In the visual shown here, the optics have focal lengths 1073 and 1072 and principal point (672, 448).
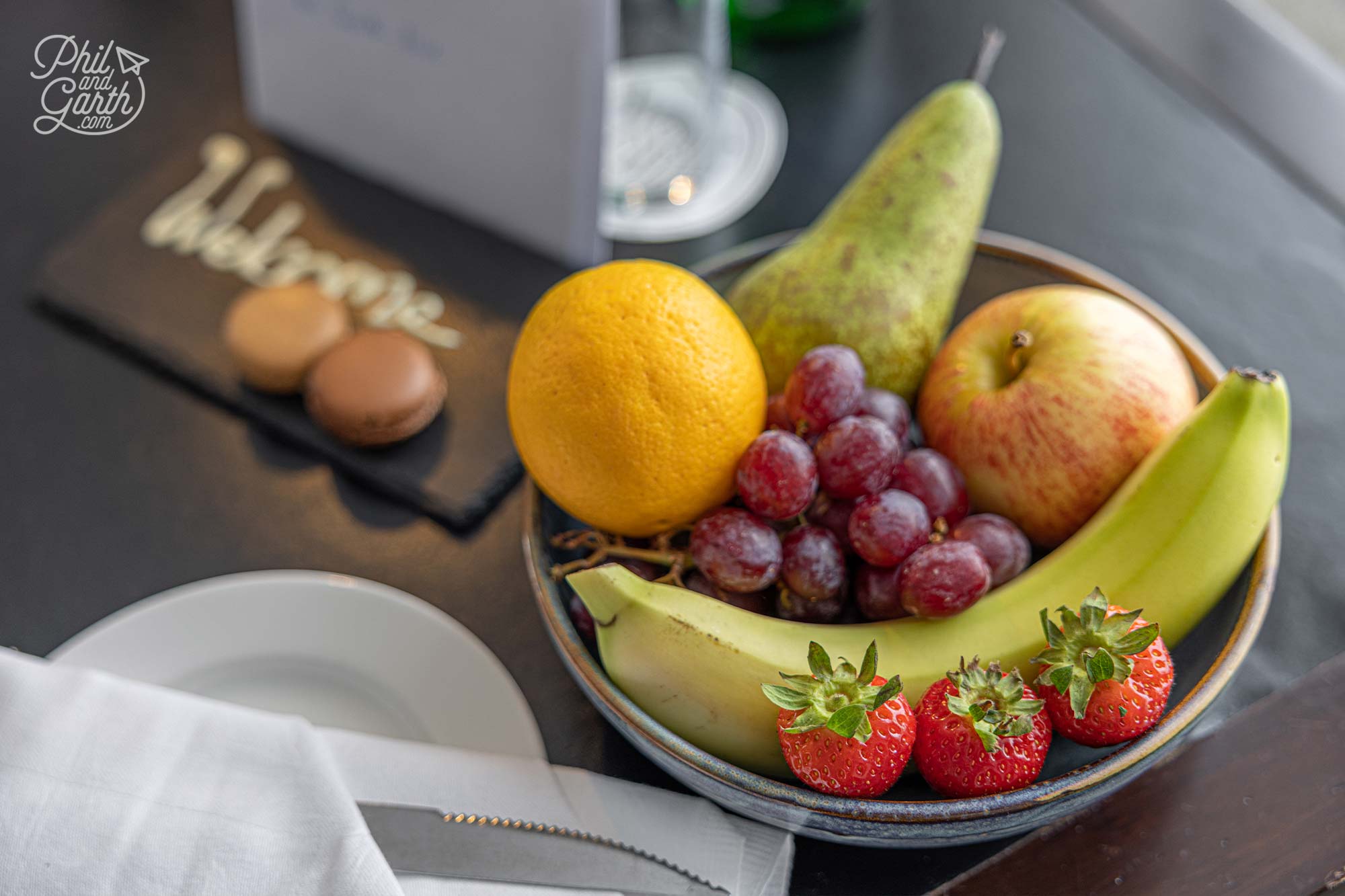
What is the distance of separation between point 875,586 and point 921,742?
0.09 meters

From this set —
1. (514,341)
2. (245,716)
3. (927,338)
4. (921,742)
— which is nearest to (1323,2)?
(927,338)

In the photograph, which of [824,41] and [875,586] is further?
[824,41]

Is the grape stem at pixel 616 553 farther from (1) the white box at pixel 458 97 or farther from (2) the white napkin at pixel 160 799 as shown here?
(1) the white box at pixel 458 97

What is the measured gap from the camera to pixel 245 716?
0.51m

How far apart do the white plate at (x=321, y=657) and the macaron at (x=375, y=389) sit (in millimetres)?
109

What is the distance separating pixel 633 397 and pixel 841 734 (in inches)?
7.0

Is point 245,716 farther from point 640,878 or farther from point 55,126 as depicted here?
point 55,126

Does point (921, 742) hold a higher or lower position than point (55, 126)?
lower

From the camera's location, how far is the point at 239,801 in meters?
0.48

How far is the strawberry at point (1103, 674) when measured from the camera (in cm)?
44

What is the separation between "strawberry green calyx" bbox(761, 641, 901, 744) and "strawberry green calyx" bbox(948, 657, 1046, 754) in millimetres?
26

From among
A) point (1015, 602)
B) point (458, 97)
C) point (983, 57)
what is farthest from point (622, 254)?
point (1015, 602)

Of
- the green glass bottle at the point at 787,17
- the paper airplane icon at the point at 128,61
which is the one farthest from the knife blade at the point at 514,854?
the green glass bottle at the point at 787,17

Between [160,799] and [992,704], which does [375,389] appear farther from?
[992,704]
